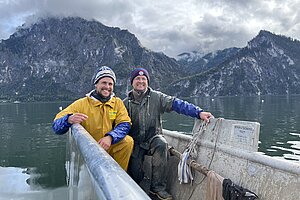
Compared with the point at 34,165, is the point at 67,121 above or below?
above

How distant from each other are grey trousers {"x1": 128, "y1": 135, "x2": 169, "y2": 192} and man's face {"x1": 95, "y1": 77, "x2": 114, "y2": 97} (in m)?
1.36

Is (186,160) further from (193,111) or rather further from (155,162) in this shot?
(193,111)

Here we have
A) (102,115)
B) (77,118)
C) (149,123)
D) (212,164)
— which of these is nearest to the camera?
(77,118)

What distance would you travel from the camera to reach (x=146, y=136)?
627 cm

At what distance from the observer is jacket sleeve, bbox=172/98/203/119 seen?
6.14 metres

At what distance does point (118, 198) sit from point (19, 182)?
1457 cm

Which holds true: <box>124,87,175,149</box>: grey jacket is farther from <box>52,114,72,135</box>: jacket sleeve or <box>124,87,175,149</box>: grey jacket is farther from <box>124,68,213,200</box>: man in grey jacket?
<box>52,114,72,135</box>: jacket sleeve

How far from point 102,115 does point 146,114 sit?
1086 millimetres

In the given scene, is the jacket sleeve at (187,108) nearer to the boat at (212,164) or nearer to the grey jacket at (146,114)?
the grey jacket at (146,114)

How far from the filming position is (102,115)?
5.37m

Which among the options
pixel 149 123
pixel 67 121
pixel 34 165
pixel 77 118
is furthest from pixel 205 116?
pixel 34 165

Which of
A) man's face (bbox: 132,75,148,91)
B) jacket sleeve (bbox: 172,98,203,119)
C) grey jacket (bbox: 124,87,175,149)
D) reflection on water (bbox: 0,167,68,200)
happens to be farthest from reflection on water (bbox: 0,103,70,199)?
jacket sleeve (bbox: 172,98,203,119)

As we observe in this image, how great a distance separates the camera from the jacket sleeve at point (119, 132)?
196 inches

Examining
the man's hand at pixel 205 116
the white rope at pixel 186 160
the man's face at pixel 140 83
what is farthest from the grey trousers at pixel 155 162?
the man's face at pixel 140 83
